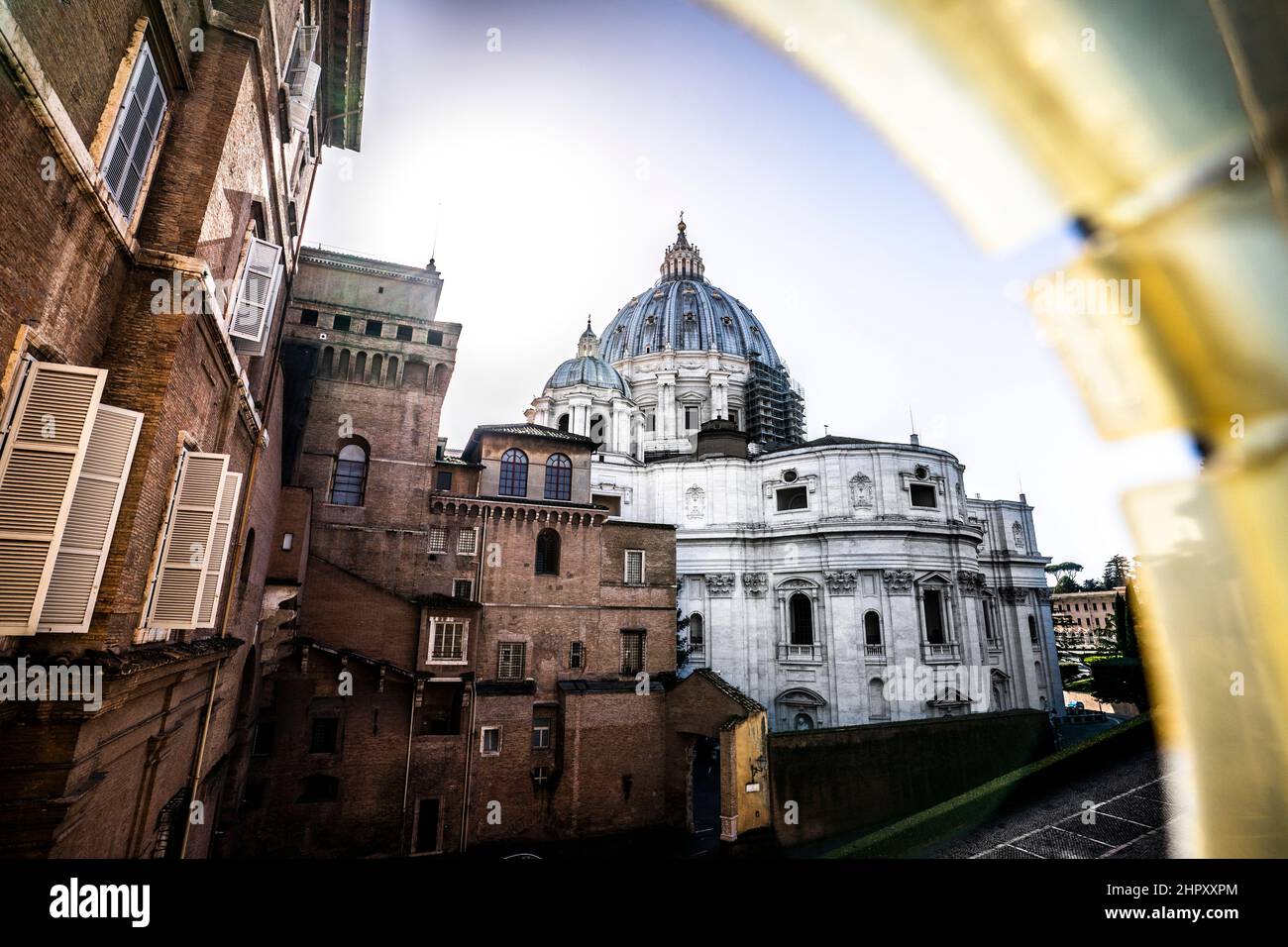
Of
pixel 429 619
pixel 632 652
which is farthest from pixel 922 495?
pixel 429 619

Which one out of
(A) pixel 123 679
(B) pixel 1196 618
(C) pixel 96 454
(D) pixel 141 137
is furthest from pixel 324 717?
(B) pixel 1196 618

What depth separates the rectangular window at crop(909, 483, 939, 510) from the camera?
37156mm

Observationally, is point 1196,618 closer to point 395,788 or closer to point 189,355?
point 189,355

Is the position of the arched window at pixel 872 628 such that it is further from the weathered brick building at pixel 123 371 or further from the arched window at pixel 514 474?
the weathered brick building at pixel 123 371

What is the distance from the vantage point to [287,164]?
1216 centimetres

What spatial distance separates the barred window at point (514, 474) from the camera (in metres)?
25.6

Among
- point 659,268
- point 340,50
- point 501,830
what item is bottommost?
point 501,830

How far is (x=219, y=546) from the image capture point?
26.2 ft

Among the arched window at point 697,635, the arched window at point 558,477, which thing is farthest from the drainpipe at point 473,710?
the arched window at point 697,635

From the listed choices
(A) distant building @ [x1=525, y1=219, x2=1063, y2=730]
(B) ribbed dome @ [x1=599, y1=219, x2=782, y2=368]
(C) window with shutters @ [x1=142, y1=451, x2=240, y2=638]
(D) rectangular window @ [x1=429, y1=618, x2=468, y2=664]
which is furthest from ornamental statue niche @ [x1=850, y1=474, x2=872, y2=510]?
(C) window with shutters @ [x1=142, y1=451, x2=240, y2=638]

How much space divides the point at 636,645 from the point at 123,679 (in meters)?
21.1

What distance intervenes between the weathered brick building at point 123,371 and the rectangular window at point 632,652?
16.6 meters

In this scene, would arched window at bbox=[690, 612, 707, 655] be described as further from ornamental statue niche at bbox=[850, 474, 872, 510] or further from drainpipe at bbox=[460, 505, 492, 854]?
drainpipe at bbox=[460, 505, 492, 854]

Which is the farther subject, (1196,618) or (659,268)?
(659,268)
